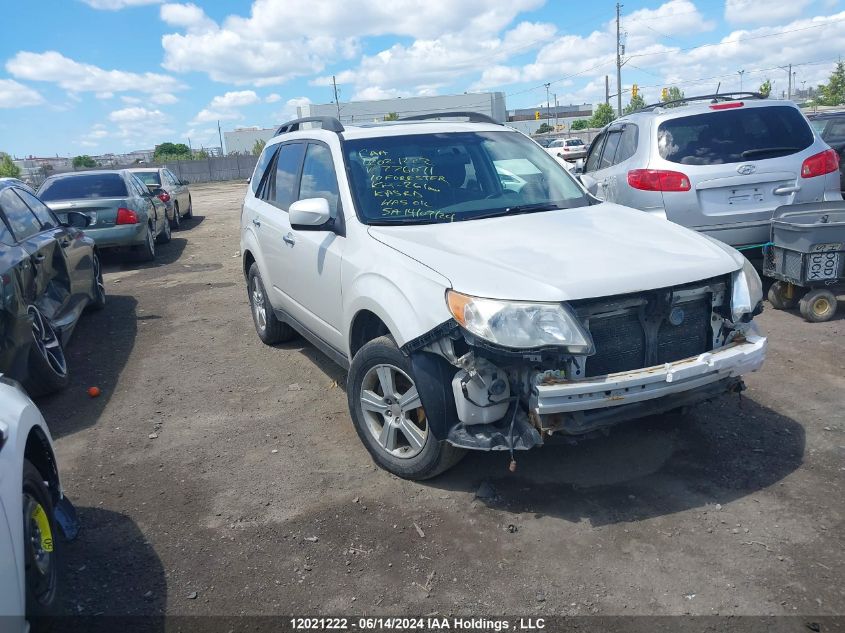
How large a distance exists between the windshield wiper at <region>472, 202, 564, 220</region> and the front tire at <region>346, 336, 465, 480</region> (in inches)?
42.4

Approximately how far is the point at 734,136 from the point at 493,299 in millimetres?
4980

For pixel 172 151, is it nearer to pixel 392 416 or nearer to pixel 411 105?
pixel 411 105

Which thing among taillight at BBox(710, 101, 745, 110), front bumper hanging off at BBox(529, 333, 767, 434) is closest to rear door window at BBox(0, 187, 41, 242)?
front bumper hanging off at BBox(529, 333, 767, 434)

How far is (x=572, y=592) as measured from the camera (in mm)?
3062

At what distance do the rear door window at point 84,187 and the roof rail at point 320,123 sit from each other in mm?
6421

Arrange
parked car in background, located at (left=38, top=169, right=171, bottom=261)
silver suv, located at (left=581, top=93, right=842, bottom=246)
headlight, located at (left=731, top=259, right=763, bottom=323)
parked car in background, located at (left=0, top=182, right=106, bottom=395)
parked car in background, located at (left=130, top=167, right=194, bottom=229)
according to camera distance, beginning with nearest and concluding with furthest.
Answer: headlight, located at (left=731, top=259, right=763, bottom=323), parked car in background, located at (left=0, top=182, right=106, bottom=395), silver suv, located at (left=581, top=93, right=842, bottom=246), parked car in background, located at (left=38, top=169, right=171, bottom=261), parked car in background, located at (left=130, top=167, right=194, bottom=229)

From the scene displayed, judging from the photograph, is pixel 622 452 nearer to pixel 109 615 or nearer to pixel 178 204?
pixel 109 615

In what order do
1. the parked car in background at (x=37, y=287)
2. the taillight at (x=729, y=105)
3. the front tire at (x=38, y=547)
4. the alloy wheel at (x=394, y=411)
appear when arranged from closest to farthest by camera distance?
the front tire at (x=38, y=547) → the alloy wheel at (x=394, y=411) → the parked car in background at (x=37, y=287) → the taillight at (x=729, y=105)

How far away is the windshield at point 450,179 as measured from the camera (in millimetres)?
4523

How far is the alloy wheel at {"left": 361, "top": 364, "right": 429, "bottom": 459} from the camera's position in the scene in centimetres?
389

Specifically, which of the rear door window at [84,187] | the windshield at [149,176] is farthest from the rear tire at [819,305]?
the windshield at [149,176]

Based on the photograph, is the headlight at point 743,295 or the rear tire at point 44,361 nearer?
the headlight at point 743,295

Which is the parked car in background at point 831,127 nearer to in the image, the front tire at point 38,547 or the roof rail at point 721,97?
→ the roof rail at point 721,97

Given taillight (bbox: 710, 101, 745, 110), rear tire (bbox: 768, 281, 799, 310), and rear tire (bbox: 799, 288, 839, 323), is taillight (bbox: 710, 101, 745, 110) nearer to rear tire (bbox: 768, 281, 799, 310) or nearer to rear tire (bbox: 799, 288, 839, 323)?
rear tire (bbox: 768, 281, 799, 310)
